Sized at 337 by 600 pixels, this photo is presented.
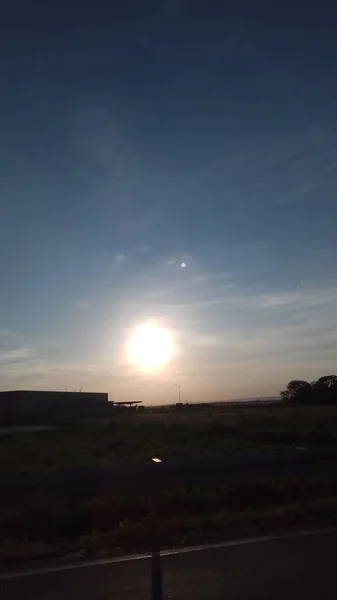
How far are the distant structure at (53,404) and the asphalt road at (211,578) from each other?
80.2 m

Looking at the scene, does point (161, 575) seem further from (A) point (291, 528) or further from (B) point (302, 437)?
(B) point (302, 437)

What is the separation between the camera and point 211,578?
20.6 ft

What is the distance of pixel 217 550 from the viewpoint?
7391 millimetres

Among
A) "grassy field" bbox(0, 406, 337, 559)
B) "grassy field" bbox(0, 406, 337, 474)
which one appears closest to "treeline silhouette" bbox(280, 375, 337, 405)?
"grassy field" bbox(0, 406, 337, 474)

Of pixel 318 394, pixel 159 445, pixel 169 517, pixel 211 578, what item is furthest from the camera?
pixel 318 394

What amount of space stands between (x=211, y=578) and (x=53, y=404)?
93228 mm

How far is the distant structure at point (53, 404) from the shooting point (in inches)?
3620

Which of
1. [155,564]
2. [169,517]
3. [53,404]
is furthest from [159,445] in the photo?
[53,404]

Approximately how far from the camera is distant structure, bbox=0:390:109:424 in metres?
91.9

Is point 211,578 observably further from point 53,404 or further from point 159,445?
point 53,404

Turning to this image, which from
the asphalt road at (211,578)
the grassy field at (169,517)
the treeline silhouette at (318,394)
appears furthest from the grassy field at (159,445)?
the treeline silhouette at (318,394)

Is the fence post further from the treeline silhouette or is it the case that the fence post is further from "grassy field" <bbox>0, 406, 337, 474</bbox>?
the treeline silhouette

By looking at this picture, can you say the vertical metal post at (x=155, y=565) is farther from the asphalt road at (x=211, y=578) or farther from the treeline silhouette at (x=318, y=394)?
the treeline silhouette at (x=318, y=394)

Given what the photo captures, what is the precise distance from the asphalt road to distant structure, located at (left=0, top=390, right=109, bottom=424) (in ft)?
263
